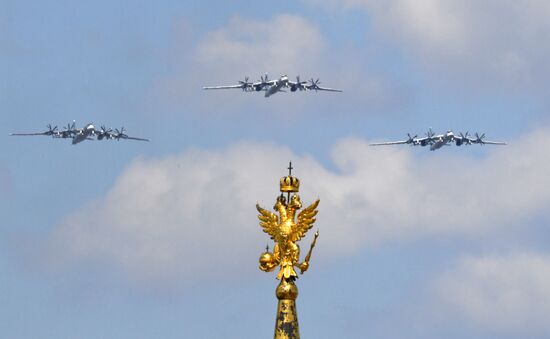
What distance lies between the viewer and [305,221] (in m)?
62.9

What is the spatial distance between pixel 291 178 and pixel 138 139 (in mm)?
106392

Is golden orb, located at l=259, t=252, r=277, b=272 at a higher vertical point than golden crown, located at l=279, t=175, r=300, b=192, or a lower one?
lower

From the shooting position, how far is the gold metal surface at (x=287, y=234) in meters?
62.4

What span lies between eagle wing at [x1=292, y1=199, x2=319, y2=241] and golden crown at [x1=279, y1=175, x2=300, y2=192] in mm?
786

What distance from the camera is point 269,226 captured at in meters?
63.0

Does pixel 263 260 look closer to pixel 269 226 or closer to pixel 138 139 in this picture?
pixel 269 226

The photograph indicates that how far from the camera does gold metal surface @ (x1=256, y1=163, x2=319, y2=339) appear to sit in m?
62.4

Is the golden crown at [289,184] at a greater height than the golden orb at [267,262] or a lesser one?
greater

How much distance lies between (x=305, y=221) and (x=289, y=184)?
1.33 meters

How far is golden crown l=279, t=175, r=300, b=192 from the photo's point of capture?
6256 centimetres

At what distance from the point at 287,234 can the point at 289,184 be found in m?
1.63

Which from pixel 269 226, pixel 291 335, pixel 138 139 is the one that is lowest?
pixel 291 335

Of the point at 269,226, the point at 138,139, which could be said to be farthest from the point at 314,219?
the point at 138,139

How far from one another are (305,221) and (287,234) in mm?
725
